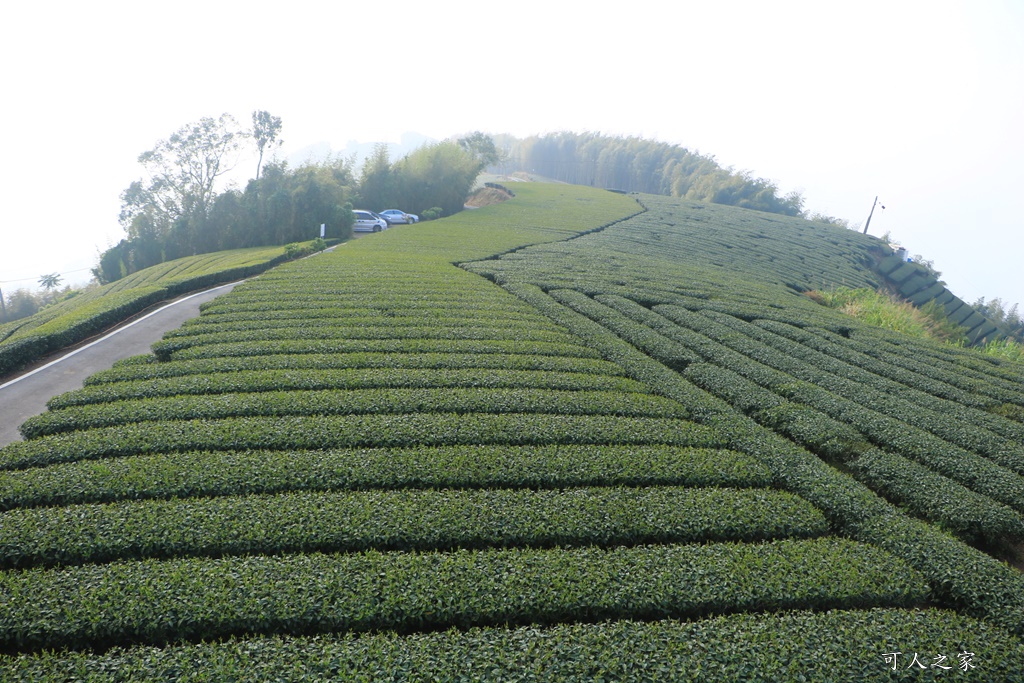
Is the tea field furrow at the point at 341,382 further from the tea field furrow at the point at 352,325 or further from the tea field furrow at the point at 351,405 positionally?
the tea field furrow at the point at 352,325

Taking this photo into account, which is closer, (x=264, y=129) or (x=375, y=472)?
(x=375, y=472)

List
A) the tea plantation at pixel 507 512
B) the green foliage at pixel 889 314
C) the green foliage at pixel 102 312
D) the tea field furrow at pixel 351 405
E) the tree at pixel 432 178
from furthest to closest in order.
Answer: the tree at pixel 432 178 → the green foliage at pixel 889 314 → the green foliage at pixel 102 312 → the tea field furrow at pixel 351 405 → the tea plantation at pixel 507 512

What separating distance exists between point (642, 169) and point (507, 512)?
3736 inches

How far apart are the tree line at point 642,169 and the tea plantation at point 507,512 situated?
225 ft

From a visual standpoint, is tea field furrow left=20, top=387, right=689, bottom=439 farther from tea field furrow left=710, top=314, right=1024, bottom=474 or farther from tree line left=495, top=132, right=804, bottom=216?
tree line left=495, top=132, right=804, bottom=216

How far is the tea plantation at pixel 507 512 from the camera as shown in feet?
17.8

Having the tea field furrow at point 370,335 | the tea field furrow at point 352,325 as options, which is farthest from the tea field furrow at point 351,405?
the tea field furrow at point 352,325

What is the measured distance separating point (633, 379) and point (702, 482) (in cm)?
436

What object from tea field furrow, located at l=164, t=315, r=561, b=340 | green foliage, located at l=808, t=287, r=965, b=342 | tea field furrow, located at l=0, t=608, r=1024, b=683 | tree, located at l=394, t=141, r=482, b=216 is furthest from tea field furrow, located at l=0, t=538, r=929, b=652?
tree, located at l=394, t=141, r=482, b=216

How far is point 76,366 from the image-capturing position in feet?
43.6

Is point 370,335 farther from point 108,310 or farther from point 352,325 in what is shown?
point 108,310

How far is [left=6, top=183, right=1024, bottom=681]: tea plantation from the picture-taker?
5.42m

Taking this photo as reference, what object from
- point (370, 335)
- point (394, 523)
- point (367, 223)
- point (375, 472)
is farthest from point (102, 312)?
point (367, 223)

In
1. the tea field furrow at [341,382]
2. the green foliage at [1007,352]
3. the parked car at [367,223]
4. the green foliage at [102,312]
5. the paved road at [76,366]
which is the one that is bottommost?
the green foliage at [1007,352]
